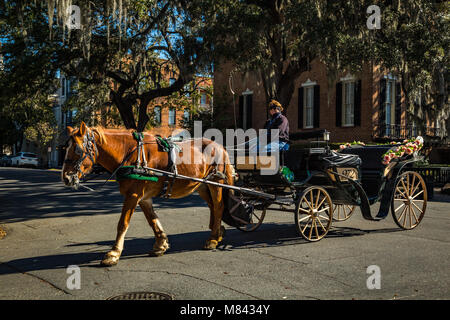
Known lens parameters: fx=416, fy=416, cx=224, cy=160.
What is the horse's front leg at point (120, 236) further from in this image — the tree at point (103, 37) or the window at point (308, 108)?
the window at point (308, 108)

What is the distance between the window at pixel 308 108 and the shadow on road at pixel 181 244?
57.7 feet

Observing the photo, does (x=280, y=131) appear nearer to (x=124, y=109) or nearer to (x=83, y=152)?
(x=83, y=152)

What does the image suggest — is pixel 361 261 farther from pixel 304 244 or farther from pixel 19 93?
pixel 19 93

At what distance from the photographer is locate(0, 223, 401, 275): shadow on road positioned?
5.98 meters

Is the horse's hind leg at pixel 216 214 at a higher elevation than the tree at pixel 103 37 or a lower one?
lower

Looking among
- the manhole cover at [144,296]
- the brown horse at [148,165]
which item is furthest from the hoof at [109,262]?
the manhole cover at [144,296]

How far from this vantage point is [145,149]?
627 centimetres

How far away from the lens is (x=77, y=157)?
564cm

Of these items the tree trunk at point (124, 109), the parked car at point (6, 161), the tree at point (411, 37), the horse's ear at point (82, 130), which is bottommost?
the parked car at point (6, 161)

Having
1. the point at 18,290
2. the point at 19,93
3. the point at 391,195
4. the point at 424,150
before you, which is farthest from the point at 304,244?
the point at 424,150

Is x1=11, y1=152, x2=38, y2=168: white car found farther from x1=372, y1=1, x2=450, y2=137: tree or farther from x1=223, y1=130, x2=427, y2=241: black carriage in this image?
x1=223, y1=130, x2=427, y2=241: black carriage

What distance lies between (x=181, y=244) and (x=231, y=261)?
5.10 ft

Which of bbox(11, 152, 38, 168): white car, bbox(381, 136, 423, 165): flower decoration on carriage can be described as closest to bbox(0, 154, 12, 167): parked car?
bbox(11, 152, 38, 168): white car

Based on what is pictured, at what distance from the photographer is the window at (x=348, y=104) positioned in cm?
2400
